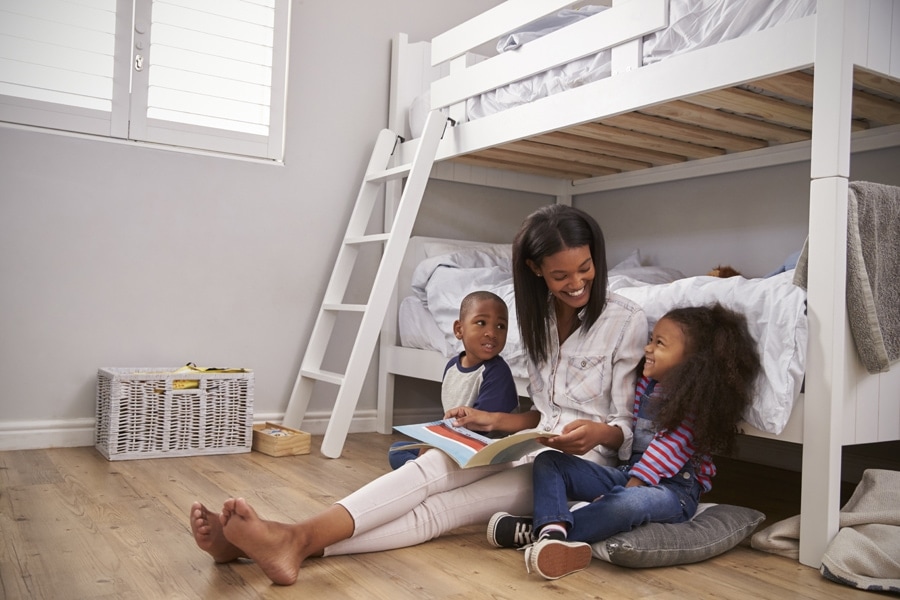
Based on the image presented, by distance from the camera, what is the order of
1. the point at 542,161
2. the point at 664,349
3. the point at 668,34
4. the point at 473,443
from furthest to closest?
the point at 542,161, the point at 668,34, the point at 664,349, the point at 473,443

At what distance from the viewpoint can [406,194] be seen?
250 cm

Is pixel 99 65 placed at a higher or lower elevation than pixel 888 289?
higher

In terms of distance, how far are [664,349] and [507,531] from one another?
18.0 inches

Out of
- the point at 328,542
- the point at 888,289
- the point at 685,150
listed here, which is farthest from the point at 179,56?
the point at 888,289

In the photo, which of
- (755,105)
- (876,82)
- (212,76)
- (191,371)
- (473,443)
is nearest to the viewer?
(473,443)

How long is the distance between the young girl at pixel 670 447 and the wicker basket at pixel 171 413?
1.19m

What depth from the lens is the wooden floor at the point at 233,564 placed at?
1217 mm

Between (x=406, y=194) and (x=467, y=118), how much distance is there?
31cm

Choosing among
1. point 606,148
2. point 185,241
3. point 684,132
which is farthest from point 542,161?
point 185,241

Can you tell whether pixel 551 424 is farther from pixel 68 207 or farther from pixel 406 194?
pixel 68 207

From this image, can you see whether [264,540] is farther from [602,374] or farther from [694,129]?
[694,129]

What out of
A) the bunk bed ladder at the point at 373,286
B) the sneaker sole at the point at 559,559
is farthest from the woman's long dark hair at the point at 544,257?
the bunk bed ladder at the point at 373,286

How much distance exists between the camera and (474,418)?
63.8 inches

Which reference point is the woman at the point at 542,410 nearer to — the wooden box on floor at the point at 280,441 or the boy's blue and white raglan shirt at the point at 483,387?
the boy's blue and white raglan shirt at the point at 483,387
